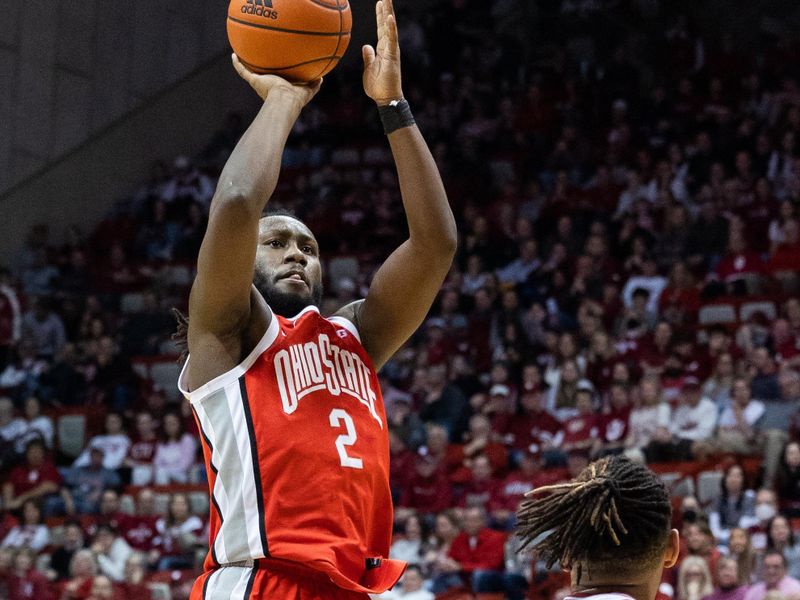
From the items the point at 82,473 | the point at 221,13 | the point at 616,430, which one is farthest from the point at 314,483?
the point at 221,13

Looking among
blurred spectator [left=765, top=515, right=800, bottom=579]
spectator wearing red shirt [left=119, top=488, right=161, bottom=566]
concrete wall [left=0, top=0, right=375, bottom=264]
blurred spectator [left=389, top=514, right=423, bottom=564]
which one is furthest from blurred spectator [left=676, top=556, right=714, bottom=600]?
concrete wall [left=0, top=0, right=375, bottom=264]

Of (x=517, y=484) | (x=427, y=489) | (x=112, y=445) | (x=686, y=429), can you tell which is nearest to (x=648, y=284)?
(x=686, y=429)

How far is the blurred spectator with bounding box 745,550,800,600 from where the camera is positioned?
794 cm

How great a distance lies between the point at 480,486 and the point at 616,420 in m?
1.24

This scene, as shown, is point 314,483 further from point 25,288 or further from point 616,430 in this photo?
point 25,288

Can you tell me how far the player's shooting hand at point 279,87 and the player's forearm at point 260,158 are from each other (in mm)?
14

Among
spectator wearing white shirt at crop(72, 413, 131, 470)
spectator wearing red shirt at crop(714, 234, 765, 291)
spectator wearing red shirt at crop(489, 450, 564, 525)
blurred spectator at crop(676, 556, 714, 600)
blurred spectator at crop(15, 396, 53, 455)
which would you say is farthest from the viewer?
blurred spectator at crop(15, 396, 53, 455)

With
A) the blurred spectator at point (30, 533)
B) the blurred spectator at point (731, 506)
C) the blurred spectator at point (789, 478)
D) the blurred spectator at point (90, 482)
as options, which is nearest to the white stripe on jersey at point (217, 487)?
the blurred spectator at point (731, 506)

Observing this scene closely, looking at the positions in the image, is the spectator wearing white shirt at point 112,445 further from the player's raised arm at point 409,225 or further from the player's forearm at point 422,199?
the player's forearm at point 422,199

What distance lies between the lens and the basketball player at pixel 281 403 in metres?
2.88

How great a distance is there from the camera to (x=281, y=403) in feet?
9.83

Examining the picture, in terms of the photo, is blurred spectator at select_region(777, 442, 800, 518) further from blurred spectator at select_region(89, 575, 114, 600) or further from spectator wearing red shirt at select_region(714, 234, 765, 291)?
blurred spectator at select_region(89, 575, 114, 600)

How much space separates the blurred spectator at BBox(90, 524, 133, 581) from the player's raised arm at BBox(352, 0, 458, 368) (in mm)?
7810

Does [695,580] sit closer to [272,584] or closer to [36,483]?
[272,584]
